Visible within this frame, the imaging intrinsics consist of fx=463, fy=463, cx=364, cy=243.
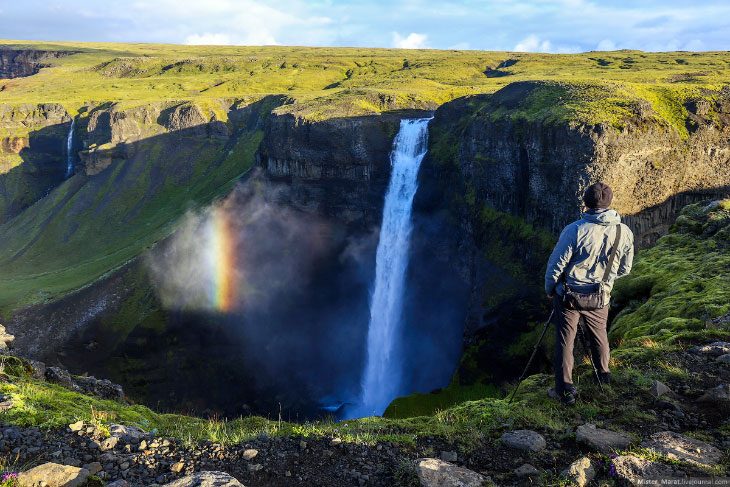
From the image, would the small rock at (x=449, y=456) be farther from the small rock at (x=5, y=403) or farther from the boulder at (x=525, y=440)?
the small rock at (x=5, y=403)

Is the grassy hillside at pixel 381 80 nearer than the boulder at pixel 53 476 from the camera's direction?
No

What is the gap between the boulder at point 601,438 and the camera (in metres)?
7.94

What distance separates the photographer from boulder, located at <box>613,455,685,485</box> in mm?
6773

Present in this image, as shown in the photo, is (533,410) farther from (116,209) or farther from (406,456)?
(116,209)

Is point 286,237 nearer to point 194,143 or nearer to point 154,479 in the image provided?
point 194,143

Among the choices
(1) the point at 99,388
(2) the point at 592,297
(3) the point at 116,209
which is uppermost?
(2) the point at 592,297

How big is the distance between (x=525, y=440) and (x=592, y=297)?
3.33 metres

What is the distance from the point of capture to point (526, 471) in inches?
298

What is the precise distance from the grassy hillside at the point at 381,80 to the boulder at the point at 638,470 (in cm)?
3831

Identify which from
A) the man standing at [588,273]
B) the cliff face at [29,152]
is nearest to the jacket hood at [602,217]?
the man standing at [588,273]

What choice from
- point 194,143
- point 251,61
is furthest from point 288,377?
point 251,61

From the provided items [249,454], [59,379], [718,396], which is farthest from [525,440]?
[59,379]

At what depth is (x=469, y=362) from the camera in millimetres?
44031

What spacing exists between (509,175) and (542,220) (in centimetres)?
642
